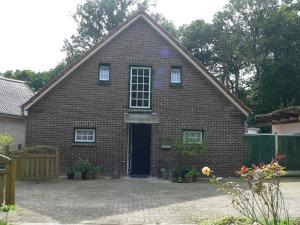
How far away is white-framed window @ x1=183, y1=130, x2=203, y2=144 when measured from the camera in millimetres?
19578

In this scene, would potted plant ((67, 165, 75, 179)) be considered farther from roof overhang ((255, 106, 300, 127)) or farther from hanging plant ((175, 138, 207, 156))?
roof overhang ((255, 106, 300, 127))

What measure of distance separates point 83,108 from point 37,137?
2438mm

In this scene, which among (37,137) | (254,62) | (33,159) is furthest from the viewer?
(254,62)

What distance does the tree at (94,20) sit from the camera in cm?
5056

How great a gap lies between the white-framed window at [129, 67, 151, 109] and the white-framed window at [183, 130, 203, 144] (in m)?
2.15

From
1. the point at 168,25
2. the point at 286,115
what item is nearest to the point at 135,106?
the point at 286,115

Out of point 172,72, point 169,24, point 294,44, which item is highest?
point 169,24

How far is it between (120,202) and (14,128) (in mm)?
16105

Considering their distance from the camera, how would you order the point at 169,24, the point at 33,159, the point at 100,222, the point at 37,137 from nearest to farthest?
the point at 100,222 → the point at 33,159 → the point at 37,137 → the point at 169,24

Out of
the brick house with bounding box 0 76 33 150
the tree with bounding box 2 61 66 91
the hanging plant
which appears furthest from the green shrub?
the tree with bounding box 2 61 66 91

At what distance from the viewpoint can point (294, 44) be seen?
36.1 metres

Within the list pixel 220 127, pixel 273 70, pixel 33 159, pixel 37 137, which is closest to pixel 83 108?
pixel 37 137

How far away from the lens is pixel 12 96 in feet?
91.5

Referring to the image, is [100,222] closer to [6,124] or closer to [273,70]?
[6,124]
